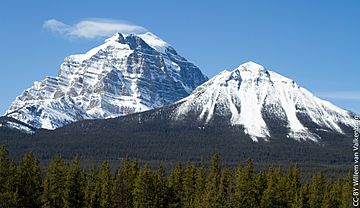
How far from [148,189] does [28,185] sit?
17.2 metres

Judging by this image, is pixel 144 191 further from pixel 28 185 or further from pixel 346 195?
pixel 346 195

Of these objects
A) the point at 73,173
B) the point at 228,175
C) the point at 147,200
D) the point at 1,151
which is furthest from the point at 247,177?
the point at 1,151

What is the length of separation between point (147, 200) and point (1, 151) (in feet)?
71.6

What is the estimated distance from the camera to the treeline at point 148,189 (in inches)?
4146

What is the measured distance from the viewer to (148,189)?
11019 cm

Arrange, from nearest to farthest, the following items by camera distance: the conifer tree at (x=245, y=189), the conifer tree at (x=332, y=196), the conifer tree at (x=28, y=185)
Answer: the conifer tree at (x=28, y=185)
the conifer tree at (x=245, y=189)
the conifer tree at (x=332, y=196)

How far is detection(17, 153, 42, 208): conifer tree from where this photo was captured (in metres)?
108

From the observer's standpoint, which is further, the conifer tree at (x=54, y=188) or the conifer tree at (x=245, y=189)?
the conifer tree at (x=245, y=189)

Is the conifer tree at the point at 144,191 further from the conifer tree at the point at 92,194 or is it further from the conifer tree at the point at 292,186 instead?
the conifer tree at the point at 292,186

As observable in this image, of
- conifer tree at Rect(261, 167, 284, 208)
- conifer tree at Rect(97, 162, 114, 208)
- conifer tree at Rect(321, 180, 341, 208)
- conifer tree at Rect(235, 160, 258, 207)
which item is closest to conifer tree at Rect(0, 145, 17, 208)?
conifer tree at Rect(97, 162, 114, 208)

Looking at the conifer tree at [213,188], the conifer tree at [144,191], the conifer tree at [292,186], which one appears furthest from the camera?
the conifer tree at [292,186]

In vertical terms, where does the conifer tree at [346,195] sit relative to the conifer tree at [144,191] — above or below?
above

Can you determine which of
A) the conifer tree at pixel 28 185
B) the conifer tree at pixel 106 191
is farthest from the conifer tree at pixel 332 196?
the conifer tree at pixel 28 185

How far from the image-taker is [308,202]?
116562 mm
